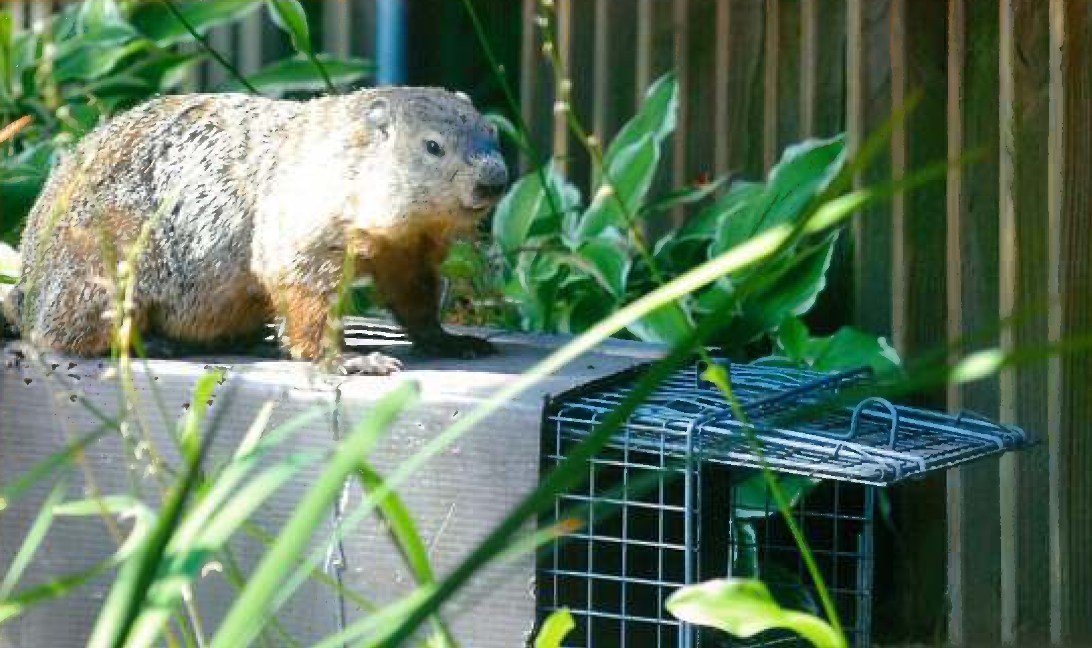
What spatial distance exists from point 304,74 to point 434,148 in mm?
1990

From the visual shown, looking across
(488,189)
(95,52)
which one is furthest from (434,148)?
(95,52)

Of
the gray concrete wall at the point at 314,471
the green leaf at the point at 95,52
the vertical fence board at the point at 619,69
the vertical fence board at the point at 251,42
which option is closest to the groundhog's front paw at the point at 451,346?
the gray concrete wall at the point at 314,471

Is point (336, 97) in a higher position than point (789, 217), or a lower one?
higher

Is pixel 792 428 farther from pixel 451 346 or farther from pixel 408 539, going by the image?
pixel 408 539

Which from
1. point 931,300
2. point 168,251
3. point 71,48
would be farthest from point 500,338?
point 71,48

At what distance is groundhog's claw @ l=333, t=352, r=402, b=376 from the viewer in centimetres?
359

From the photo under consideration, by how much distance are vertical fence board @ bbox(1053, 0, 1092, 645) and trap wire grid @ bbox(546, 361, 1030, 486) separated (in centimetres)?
47

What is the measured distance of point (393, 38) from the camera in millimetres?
5383

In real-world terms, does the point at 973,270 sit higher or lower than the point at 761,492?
higher

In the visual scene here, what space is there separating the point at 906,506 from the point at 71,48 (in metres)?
2.92

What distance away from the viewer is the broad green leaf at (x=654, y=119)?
16.1 feet

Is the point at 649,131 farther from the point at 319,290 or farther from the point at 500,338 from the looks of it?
the point at 319,290

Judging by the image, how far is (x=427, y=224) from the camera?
12.3 feet

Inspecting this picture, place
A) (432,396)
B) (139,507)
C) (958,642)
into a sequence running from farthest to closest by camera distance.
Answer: (958,642)
(432,396)
(139,507)
